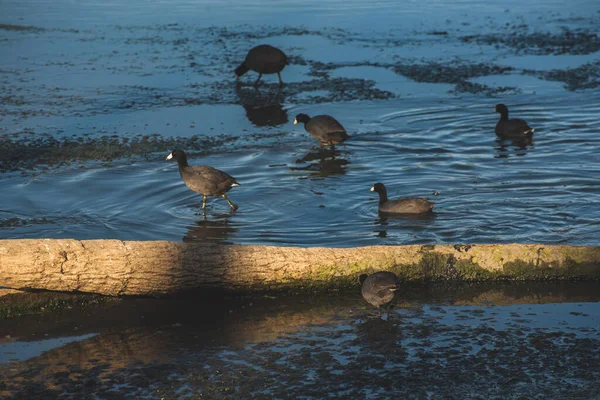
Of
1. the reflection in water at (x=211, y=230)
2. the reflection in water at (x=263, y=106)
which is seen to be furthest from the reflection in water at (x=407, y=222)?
the reflection in water at (x=263, y=106)

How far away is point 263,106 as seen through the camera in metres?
18.3

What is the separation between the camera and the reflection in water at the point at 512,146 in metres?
15.1

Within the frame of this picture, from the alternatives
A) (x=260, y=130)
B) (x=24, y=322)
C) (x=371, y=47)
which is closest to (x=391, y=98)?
(x=260, y=130)

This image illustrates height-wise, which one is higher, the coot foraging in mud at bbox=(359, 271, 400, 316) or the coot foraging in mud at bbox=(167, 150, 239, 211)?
the coot foraging in mud at bbox=(167, 150, 239, 211)

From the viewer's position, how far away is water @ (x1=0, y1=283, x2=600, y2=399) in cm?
696

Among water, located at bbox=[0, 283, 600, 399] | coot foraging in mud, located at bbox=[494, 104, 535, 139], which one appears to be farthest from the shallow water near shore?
coot foraging in mud, located at bbox=[494, 104, 535, 139]

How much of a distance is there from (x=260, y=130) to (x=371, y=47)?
711 centimetres

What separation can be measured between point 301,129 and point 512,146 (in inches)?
154

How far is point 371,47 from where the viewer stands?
74.6 feet

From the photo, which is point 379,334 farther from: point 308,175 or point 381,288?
point 308,175

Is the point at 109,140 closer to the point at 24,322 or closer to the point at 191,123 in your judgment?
the point at 191,123

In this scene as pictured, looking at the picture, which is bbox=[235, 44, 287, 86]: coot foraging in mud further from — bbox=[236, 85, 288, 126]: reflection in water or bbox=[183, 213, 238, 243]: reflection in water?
bbox=[183, 213, 238, 243]: reflection in water

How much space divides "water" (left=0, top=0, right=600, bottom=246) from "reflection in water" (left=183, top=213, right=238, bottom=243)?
0.13 feet

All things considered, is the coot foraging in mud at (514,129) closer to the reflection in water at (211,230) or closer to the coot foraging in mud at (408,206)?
the coot foraging in mud at (408,206)
